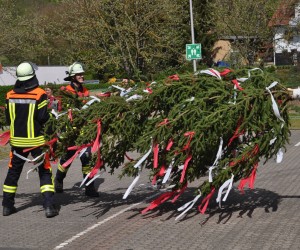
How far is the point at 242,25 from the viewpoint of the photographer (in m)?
35.0

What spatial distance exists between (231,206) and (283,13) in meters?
31.0

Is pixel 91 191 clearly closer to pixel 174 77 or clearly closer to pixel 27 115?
pixel 27 115

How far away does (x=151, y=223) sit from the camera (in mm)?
7176

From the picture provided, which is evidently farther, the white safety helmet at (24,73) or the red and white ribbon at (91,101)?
the white safety helmet at (24,73)

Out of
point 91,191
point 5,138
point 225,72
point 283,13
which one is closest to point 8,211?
point 5,138

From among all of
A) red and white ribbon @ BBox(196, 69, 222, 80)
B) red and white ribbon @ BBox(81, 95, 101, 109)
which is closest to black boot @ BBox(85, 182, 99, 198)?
red and white ribbon @ BBox(81, 95, 101, 109)

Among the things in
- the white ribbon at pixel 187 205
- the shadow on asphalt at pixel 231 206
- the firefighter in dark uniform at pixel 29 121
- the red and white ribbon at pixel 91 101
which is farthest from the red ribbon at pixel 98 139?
the white ribbon at pixel 187 205

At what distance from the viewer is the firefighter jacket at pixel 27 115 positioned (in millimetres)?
7613

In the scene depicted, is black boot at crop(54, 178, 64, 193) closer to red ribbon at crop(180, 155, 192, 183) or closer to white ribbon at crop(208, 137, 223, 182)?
red ribbon at crop(180, 155, 192, 183)

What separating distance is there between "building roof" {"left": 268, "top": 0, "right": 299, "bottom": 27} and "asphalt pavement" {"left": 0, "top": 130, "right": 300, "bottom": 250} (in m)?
28.4

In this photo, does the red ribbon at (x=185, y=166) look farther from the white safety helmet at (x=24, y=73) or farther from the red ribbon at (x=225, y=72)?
the white safety helmet at (x=24, y=73)

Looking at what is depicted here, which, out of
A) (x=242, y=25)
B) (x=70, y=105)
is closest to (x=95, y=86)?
(x=242, y=25)

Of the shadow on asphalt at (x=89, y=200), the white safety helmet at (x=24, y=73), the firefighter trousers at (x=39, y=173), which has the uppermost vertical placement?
the white safety helmet at (x=24, y=73)

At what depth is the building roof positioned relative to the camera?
36.7 m
